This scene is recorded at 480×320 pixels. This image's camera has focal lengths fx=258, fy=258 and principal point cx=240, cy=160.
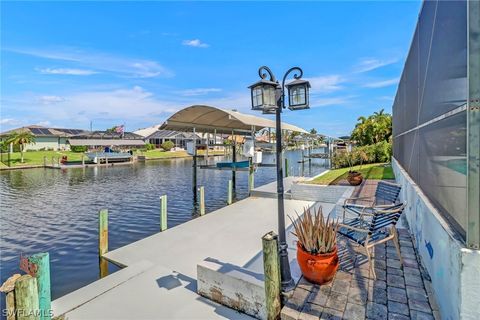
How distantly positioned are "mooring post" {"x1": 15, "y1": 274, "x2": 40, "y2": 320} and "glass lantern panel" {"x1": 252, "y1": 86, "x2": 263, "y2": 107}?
10.3ft

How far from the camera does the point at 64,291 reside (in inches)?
188

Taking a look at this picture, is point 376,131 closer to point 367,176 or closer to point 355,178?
point 367,176

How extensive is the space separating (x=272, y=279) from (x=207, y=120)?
427 inches

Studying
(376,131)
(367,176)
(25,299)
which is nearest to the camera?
(25,299)

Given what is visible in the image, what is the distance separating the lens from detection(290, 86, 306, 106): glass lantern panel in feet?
11.1

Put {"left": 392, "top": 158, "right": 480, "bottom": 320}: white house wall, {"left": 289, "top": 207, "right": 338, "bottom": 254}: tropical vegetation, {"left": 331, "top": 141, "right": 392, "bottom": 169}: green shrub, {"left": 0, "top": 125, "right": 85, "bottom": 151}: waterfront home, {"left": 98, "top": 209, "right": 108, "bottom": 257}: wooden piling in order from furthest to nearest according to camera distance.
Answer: {"left": 0, "top": 125, "right": 85, "bottom": 151}: waterfront home
{"left": 331, "top": 141, "right": 392, "bottom": 169}: green shrub
{"left": 98, "top": 209, "right": 108, "bottom": 257}: wooden piling
{"left": 289, "top": 207, "right": 338, "bottom": 254}: tropical vegetation
{"left": 392, "top": 158, "right": 480, "bottom": 320}: white house wall

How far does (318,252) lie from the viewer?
2.90 m

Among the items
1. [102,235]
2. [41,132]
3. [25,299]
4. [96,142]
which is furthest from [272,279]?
[41,132]

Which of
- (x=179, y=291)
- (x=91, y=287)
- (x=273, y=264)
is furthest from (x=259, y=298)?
(x=91, y=287)

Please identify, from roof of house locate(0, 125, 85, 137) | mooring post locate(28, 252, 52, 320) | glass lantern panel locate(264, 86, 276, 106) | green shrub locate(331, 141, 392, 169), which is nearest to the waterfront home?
roof of house locate(0, 125, 85, 137)

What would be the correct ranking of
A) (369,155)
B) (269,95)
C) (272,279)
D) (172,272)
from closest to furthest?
(272,279) < (269,95) < (172,272) < (369,155)

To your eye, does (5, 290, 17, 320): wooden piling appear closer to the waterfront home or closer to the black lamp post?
the black lamp post

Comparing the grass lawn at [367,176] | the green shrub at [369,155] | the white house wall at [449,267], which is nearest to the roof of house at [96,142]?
the green shrub at [369,155]

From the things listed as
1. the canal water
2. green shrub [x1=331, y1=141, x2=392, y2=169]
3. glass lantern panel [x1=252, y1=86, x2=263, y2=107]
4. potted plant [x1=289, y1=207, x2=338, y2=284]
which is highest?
glass lantern panel [x1=252, y1=86, x2=263, y2=107]
